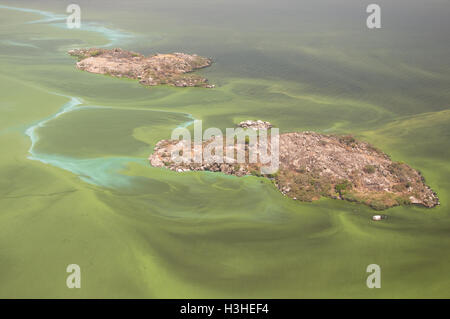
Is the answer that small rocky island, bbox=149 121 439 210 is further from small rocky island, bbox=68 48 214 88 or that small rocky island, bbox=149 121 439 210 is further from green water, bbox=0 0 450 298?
small rocky island, bbox=68 48 214 88

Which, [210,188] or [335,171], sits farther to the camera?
[335,171]

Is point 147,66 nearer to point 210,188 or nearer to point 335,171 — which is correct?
point 210,188

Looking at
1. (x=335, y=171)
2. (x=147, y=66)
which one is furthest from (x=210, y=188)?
(x=147, y=66)

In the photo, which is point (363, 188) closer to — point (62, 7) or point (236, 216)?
point (236, 216)

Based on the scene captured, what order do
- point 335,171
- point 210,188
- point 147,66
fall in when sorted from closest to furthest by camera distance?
1. point 210,188
2. point 335,171
3. point 147,66

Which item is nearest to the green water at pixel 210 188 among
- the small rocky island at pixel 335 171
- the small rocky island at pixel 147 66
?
the small rocky island at pixel 335 171

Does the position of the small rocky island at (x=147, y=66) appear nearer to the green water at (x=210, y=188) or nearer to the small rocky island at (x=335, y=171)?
the green water at (x=210, y=188)
